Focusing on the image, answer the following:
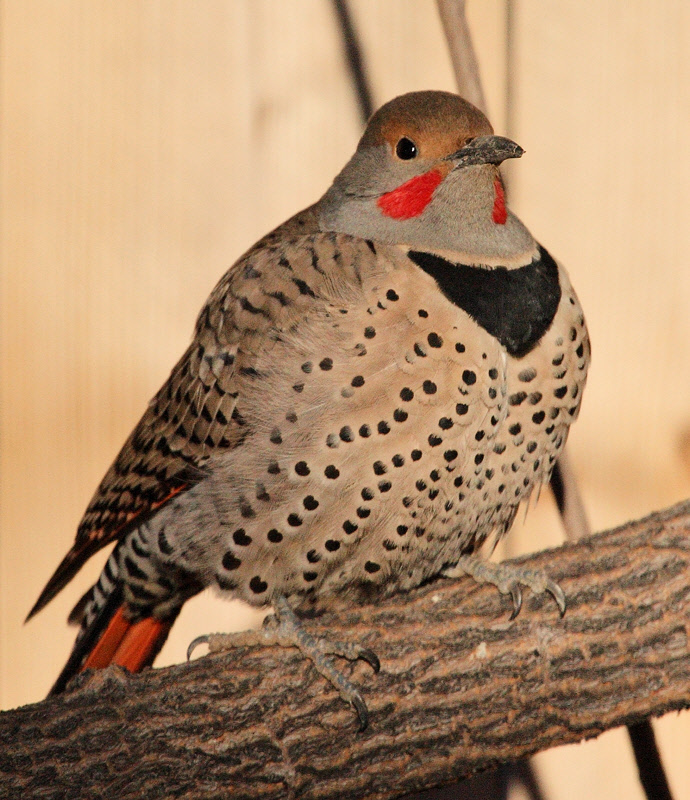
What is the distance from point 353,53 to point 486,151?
927mm

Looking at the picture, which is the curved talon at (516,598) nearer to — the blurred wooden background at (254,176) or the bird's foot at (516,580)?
the bird's foot at (516,580)

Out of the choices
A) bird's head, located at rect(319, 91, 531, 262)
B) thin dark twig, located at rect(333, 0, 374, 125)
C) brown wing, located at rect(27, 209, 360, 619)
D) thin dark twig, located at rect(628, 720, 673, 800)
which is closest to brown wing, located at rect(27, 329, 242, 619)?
brown wing, located at rect(27, 209, 360, 619)

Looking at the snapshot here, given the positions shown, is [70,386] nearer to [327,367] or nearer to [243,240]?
[243,240]

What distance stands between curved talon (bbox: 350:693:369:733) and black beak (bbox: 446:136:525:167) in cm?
133

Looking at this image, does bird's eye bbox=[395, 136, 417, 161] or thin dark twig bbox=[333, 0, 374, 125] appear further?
thin dark twig bbox=[333, 0, 374, 125]

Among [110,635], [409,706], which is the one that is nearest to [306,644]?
[409,706]

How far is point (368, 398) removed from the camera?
253 cm

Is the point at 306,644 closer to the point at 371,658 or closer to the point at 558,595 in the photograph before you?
the point at 371,658

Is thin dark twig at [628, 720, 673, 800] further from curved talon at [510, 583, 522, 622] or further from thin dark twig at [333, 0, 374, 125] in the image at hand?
thin dark twig at [333, 0, 374, 125]

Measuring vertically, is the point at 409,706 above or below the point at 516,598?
below

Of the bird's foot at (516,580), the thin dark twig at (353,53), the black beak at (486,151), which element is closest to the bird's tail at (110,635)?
the bird's foot at (516,580)

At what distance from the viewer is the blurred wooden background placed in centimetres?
329

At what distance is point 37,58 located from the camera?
328cm

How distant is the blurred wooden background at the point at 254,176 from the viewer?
3295 mm
